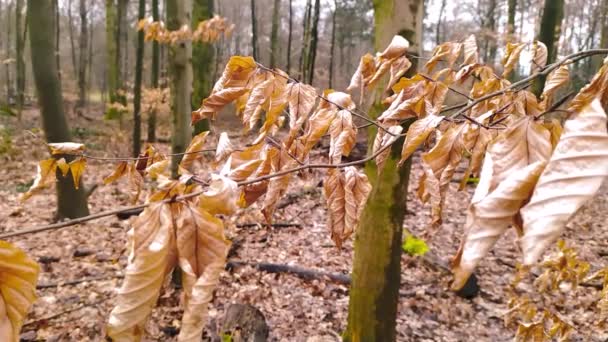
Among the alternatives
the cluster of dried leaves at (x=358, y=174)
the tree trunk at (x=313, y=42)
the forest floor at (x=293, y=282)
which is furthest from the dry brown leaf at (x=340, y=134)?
the tree trunk at (x=313, y=42)

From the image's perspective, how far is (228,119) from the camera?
20984 mm

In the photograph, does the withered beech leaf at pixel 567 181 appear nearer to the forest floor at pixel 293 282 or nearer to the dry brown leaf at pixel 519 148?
the dry brown leaf at pixel 519 148

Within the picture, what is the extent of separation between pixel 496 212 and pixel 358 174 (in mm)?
582

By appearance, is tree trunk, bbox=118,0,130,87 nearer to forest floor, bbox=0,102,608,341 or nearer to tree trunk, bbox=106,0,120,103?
tree trunk, bbox=106,0,120,103

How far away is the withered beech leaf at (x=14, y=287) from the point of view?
0.62 m

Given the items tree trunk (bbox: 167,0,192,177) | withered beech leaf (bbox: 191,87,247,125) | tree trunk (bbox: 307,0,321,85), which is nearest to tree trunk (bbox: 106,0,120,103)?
tree trunk (bbox: 307,0,321,85)

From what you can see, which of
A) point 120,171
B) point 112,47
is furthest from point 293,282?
point 112,47

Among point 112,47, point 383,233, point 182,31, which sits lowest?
point 383,233

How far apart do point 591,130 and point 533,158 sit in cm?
17

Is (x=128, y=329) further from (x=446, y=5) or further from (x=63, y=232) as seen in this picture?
(x=446, y=5)

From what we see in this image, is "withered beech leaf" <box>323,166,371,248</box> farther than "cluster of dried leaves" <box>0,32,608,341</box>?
Yes

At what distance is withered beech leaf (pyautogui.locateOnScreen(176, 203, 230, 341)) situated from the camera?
2.09ft

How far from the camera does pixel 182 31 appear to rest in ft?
14.0

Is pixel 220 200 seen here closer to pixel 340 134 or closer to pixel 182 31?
pixel 340 134
